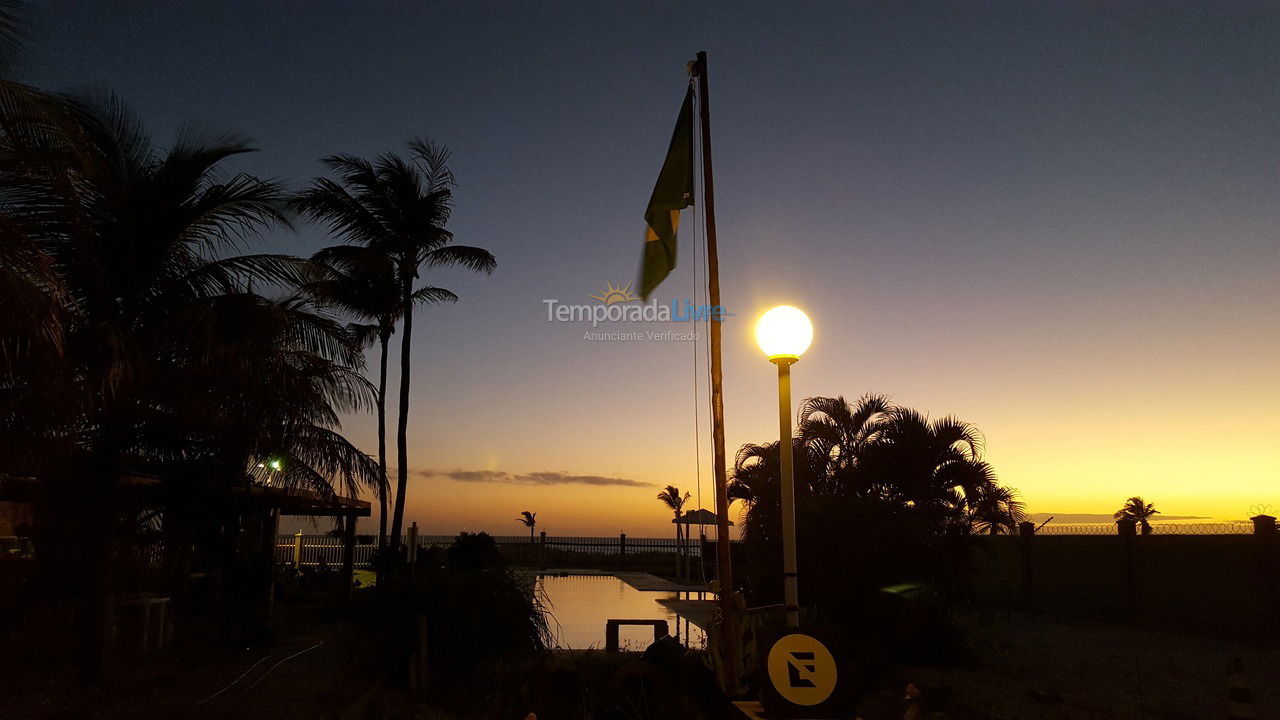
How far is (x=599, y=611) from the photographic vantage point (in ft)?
64.3

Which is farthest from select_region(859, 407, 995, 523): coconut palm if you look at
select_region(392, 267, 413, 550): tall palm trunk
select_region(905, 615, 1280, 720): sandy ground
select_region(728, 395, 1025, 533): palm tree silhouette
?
select_region(392, 267, 413, 550): tall palm trunk

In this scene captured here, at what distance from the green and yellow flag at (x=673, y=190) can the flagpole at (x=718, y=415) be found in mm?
141

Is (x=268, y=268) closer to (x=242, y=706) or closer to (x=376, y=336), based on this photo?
(x=242, y=706)

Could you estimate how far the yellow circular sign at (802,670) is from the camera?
5.61 metres

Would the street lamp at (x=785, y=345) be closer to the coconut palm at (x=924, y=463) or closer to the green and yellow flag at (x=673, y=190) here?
the green and yellow flag at (x=673, y=190)

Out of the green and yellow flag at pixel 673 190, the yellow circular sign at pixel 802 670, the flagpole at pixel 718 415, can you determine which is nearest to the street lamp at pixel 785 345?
the flagpole at pixel 718 415

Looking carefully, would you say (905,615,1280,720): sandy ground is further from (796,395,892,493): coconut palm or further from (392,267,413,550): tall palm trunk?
(392,267,413,550): tall palm trunk

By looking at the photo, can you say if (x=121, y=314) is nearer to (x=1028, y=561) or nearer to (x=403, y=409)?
(x=403, y=409)

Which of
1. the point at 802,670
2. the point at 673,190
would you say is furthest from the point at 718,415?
the point at 802,670

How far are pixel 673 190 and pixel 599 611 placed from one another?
13439 mm

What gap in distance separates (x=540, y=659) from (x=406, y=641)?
1459mm

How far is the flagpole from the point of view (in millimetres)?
7695

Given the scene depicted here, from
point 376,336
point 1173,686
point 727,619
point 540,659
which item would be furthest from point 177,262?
point 376,336

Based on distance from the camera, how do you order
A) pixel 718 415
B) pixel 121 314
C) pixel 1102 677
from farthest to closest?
pixel 1102 677 < pixel 121 314 < pixel 718 415
